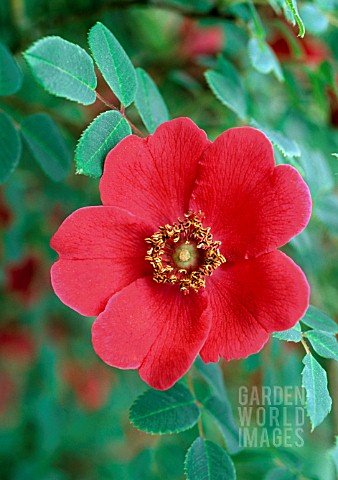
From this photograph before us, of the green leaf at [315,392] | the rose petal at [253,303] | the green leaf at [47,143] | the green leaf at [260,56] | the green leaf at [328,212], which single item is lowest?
the green leaf at [328,212]

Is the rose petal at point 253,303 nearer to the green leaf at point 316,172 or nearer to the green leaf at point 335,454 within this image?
the green leaf at point 335,454

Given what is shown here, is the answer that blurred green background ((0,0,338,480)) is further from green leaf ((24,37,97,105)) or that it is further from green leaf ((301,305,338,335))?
green leaf ((24,37,97,105))

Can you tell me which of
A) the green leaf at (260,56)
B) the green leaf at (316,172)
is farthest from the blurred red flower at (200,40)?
the green leaf at (260,56)

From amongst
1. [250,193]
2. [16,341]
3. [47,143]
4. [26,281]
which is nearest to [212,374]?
[250,193]

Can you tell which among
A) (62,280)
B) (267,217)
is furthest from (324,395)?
(62,280)

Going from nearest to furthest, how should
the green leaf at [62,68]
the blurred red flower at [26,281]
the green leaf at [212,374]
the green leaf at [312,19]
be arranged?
the green leaf at [62,68]
the green leaf at [212,374]
the green leaf at [312,19]
the blurred red flower at [26,281]

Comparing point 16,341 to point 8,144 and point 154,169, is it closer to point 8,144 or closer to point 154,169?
point 8,144

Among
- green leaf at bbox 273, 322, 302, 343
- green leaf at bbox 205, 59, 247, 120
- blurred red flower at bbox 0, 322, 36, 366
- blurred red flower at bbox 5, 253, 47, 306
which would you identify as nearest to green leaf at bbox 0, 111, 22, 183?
green leaf at bbox 205, 59, 247, 120

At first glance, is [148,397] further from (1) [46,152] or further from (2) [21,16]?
(2) [21,16]
